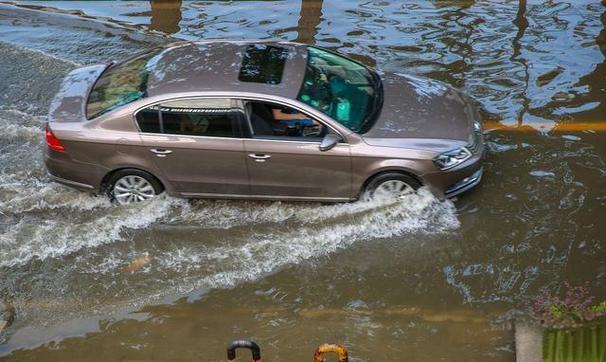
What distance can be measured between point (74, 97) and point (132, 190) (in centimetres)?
127

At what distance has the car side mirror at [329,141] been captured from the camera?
293 inches

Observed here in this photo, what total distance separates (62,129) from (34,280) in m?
1.66

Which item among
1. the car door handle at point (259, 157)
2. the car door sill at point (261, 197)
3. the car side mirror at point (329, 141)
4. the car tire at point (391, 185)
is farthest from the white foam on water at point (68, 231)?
the car tire at point (391, 185)

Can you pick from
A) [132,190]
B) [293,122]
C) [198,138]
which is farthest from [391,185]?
[132,190]

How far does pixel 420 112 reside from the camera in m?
7.94

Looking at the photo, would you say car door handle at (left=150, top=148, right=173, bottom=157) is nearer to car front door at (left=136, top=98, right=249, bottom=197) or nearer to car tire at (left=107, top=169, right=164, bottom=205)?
car front door at (left=136, top=98, right=249, bottom=197)

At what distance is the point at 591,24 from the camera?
1207 cm

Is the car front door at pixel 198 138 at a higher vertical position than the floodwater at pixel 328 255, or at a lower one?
higher

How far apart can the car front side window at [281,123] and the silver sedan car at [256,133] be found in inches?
0.4

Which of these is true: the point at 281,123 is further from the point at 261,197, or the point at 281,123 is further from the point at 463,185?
the point at 463,185

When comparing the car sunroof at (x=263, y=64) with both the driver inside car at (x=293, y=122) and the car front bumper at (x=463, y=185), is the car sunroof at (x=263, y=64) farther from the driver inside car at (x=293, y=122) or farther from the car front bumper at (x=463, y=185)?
the car front bumper at (x=463, y=185)

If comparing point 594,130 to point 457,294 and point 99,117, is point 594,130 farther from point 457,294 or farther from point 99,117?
point 99,117

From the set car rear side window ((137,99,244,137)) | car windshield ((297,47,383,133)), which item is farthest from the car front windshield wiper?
car rear side window ((137,99,244,137))

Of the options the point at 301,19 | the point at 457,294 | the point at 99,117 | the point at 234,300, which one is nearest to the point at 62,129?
the point at 99,117
